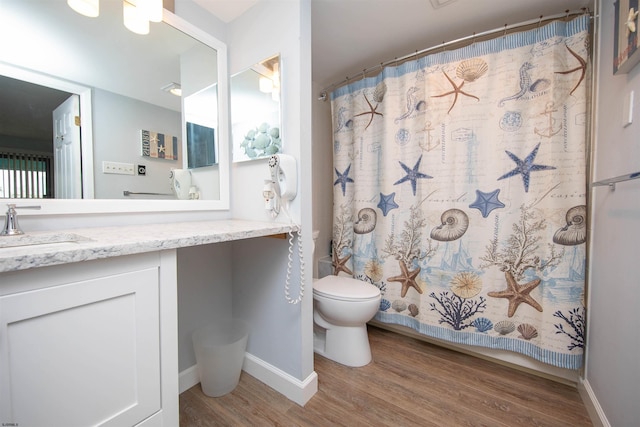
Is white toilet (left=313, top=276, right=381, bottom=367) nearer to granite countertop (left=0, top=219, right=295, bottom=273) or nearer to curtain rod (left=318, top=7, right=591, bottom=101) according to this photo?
granite countertop (left=0, top=219, right=295, bottom=273)

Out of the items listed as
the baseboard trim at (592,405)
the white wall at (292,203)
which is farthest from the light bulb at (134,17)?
the baseboard trim at (592,405)

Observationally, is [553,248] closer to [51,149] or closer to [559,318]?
[559,318]

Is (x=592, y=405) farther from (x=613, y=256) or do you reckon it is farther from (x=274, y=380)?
(x=274, y=380)

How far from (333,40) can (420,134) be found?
91 cm

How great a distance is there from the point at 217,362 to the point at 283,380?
0.37m

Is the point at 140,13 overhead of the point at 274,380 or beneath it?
overhead

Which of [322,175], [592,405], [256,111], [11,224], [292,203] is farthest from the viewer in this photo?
[322,175]

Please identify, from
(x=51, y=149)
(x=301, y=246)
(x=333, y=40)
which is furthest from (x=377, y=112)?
(x=51, y=149)

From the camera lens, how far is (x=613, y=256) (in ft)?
3.45

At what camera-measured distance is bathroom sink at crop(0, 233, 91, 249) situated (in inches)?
30.3

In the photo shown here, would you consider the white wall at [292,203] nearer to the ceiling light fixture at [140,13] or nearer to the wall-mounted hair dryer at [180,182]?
the wall-mounted hair dryer at [180,182]

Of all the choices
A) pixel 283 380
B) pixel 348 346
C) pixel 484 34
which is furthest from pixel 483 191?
pixel 283 380

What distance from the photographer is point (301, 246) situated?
1245mm

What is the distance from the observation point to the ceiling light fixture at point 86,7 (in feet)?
3.34
